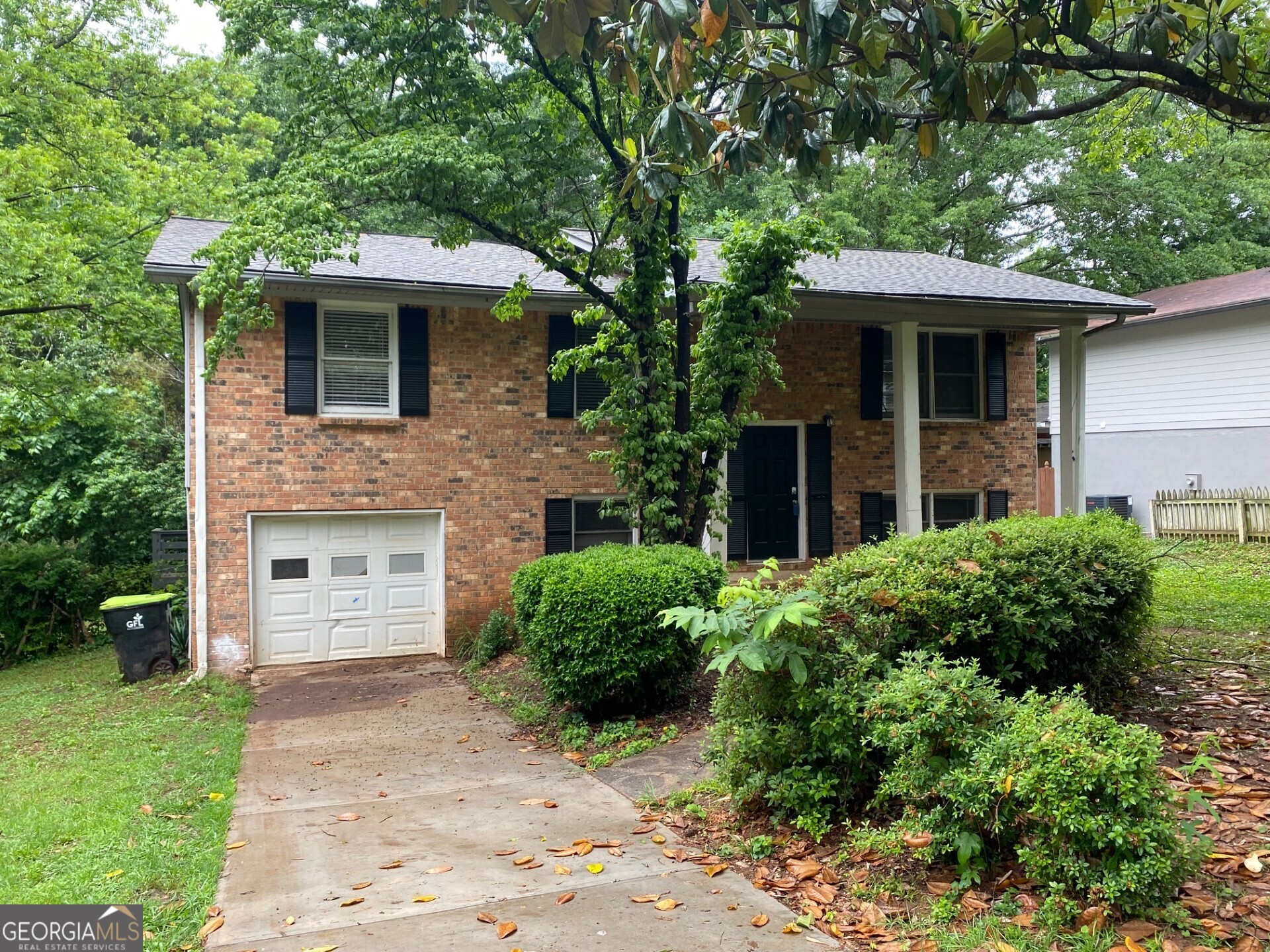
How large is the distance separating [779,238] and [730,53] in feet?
6.35

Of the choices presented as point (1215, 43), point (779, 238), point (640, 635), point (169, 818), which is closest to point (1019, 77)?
point (1215, 43)

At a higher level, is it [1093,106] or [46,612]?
[1093,106]

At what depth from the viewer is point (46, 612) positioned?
14.4 m

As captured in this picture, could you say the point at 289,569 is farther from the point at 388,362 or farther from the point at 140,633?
the point at 388,362

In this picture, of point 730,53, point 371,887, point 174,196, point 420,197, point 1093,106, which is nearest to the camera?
point 371,887

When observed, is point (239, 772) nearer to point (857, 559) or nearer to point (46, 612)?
point (857, 559)

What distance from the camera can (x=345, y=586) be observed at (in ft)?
39.2

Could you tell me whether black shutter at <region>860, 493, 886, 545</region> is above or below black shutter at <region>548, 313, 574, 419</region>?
below

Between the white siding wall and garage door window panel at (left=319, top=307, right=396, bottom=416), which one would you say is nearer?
garage door window panel at (left=319, top=307, right=396, bottom=416)

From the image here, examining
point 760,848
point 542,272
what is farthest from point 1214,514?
point 760,848

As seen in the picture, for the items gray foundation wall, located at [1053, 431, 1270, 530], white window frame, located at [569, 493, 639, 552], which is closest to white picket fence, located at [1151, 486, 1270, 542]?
gray foundation wall, located at [1053, 431, 1270, 530]

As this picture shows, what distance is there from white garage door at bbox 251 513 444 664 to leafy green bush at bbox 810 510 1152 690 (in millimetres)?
7575

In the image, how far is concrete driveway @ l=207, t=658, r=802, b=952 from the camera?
12.9 feet

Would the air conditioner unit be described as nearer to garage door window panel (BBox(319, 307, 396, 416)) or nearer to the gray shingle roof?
the gray shingle roof
